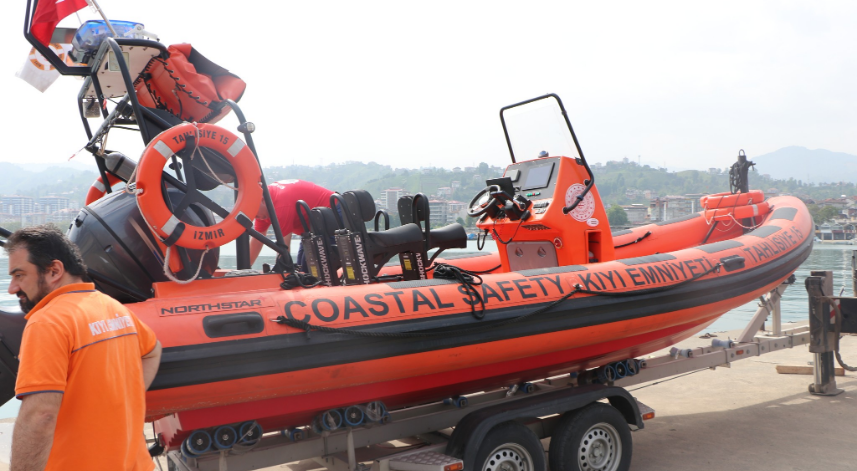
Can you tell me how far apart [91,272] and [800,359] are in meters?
7.34

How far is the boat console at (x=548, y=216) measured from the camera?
459 centimetres

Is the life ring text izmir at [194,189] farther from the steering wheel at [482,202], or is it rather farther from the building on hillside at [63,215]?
the steering wheel at [482,202]

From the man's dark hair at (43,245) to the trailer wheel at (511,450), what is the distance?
2132 mm

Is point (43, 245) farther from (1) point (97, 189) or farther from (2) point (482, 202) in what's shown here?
(2) point (482, 202)

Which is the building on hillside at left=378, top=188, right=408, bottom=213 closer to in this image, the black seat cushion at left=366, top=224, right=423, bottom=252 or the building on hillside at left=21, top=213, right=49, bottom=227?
the black seat cushion at left=366, top=224, right=423, bottom=252

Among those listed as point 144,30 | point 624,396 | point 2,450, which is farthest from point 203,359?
point 2,450

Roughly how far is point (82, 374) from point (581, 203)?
375 centimetres

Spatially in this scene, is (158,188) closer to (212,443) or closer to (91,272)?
(91,272)

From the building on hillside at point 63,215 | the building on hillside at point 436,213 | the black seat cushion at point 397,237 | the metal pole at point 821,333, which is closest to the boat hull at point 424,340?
the black seat cushion at point 397,237

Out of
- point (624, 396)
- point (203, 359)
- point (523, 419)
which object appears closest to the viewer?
point (203, 359)

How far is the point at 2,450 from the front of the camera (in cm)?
443

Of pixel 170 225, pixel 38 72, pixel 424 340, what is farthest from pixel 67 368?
pixel 38 72

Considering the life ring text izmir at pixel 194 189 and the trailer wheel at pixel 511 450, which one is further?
the trailer wheel at pixel 511 450

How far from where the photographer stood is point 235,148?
2896mm
